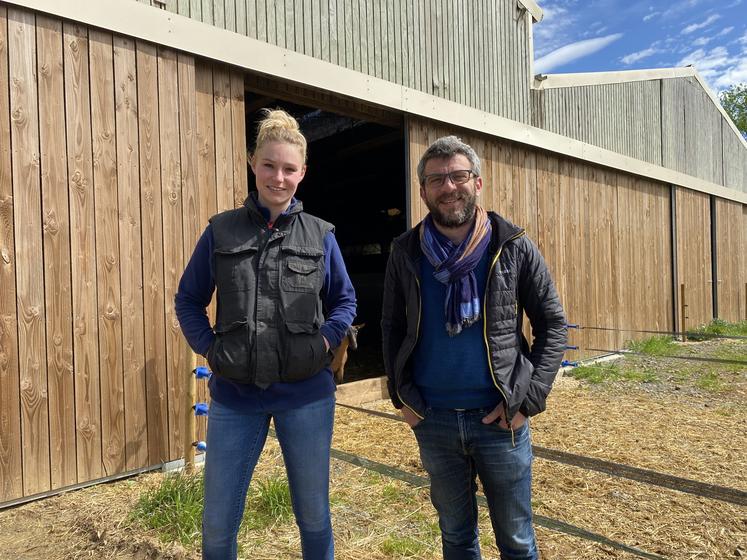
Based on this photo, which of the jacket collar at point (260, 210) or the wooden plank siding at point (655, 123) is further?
the wooden plank siding at point (655, 123)

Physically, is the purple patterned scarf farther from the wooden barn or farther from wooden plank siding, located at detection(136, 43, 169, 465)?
wooden plank siding, located at detection(136, 43, 169, 465)

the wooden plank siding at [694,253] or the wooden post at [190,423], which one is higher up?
the wooden plank siding at [694,253]

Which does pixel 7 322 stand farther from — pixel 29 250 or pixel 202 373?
pixel 202 373

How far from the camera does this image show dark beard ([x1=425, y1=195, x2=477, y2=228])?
2.01 m

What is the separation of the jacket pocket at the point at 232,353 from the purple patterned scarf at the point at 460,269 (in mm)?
695

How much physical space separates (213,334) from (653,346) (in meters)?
10.4

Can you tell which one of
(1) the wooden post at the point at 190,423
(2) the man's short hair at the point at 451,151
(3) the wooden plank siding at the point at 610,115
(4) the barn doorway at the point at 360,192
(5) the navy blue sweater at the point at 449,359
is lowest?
(1) the wooden post at the point at 190,423

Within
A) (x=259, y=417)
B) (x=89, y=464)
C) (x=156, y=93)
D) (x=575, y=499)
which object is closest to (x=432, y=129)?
(x=156, y=93)

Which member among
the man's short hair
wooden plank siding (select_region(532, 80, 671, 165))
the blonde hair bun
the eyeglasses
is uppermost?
wooden plank siding (select_region(532, 80, 671, 165))

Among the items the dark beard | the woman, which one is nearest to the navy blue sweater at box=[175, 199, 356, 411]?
the woman

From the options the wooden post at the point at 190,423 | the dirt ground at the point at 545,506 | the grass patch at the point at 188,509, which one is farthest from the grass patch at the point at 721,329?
the grass patch at the point at 188,509

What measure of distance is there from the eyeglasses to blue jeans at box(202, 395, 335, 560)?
0.87 m

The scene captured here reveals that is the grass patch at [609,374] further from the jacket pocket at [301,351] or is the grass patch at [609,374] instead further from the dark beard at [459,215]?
the jacket pocket at [301,351]

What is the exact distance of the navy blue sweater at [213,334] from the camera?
194 cm
